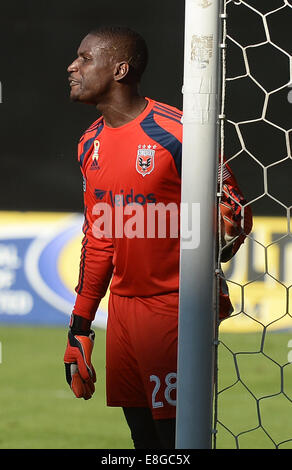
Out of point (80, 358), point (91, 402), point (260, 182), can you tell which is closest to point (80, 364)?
point (80, 358)

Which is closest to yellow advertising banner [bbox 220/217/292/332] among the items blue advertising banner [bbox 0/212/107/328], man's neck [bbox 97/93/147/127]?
blue advertising banner [bbox 0/212/107/328]

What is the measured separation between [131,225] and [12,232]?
4.04 metres

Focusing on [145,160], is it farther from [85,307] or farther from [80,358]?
[80,358]

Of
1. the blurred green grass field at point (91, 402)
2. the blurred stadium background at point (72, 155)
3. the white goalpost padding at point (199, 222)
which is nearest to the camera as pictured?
the white goalpost padding at point (199, 222)

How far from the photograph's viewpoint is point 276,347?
5.72 meters

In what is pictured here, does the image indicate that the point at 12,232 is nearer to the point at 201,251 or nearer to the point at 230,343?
the point at 230,343

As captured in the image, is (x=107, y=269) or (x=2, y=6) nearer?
(x=107, y=269)

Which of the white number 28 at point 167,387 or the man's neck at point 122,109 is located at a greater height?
the man's neck at point 122,109

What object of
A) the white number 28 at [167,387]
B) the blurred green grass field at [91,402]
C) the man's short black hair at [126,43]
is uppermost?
the man's short black hair at [126,43]

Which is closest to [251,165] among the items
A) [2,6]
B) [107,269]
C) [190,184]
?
[2,6]

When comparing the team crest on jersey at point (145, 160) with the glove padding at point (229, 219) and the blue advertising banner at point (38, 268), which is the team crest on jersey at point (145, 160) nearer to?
the glove padding at point (229, 219)

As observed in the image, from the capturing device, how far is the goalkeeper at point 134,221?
2293 millimetres

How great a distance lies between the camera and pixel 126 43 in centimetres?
234

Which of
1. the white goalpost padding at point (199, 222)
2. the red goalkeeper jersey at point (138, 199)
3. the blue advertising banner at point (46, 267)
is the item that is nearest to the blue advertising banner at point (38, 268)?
the blue advertising banner at point (46, 267)
